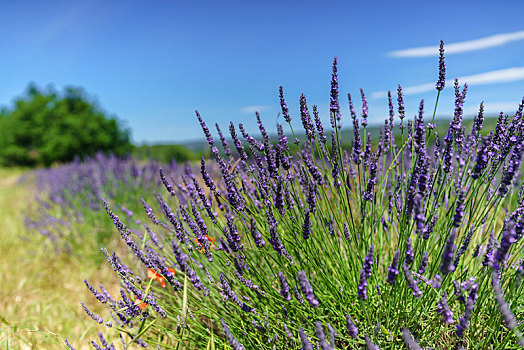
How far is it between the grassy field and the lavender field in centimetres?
3

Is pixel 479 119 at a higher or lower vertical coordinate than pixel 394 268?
higher

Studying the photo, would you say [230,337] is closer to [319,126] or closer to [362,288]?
[362,288]

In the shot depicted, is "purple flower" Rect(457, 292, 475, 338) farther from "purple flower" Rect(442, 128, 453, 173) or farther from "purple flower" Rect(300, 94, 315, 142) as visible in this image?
"purple flower" Rect(300, 94, 315, 142)

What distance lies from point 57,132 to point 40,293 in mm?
18837

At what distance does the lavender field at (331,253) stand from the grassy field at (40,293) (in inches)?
1.2

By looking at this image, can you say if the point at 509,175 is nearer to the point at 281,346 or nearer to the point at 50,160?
the point at 281,346

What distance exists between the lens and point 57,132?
1956 cm

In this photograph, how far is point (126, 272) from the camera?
67.7 inches

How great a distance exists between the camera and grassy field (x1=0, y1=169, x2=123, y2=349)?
8.87 ft

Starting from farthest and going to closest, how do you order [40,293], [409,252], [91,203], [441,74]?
[91,203], [40,293], [441,74], [409,252]

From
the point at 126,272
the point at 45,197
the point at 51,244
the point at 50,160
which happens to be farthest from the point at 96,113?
the point at 126,272

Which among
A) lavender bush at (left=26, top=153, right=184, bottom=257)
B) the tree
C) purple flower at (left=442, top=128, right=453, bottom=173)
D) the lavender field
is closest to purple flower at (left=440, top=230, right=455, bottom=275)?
the lavender field

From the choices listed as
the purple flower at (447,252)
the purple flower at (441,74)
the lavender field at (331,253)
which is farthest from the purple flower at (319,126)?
the purple flower at (447,252)

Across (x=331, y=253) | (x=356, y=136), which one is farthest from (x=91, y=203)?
(x=356, y=136)
